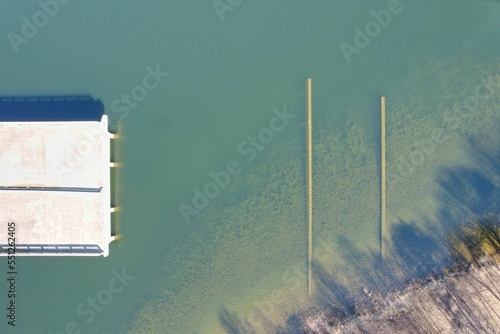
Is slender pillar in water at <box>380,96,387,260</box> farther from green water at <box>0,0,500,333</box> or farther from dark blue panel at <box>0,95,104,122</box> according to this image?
dark blue panel at <box>0,95,104,122</box>

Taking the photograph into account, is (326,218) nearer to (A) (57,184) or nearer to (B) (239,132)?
(B) (239,132)

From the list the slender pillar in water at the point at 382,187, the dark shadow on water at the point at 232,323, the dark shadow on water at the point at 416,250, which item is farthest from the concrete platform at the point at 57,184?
the dark shadow on water at the point at 416,250

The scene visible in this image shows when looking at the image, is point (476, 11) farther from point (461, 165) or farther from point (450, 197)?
point (450, 197)

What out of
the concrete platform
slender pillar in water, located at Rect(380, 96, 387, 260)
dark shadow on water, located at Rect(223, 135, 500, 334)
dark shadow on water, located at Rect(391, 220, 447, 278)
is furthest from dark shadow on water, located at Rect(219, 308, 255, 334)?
dark shadow on water, located at Rect(391, 220, 447, 278)

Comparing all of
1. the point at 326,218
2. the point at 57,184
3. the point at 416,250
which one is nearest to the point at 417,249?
the point at 416,250

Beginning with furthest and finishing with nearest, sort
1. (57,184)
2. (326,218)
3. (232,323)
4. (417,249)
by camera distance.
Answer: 1. (232,323)
2. (326,218)
3. (417,249)
4. (57,184)

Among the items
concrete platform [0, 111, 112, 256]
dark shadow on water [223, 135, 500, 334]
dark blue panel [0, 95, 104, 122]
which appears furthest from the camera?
dark blue panel [0, 95, 104, 122]
